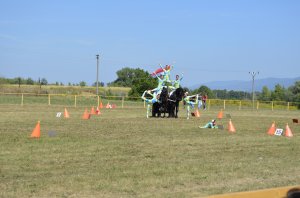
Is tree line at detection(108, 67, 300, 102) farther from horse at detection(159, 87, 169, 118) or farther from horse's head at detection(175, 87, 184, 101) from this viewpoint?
horse's head at detection(175, 87, 184, 101)

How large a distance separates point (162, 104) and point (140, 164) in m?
18.3

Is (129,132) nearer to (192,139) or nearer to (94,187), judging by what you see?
(192,139)

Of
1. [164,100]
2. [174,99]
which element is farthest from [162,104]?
[174,99]

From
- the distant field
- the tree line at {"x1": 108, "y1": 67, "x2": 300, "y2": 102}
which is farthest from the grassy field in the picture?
the tree line at {"x1": 108, "y1": 67, "x2": 300, "y2": 102}

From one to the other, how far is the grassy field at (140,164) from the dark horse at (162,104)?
1054 cm

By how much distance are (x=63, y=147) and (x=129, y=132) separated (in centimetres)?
561

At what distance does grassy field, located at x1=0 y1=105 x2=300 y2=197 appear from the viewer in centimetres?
926

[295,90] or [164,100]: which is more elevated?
[295,90]

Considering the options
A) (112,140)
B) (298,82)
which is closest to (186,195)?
(112,140)

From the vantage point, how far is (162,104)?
3027cm

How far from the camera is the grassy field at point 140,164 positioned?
926 cm

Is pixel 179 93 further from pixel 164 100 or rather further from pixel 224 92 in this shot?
pixel 224 92

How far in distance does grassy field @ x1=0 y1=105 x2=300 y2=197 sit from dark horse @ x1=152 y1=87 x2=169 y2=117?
1054cm

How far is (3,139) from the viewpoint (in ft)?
52.5
